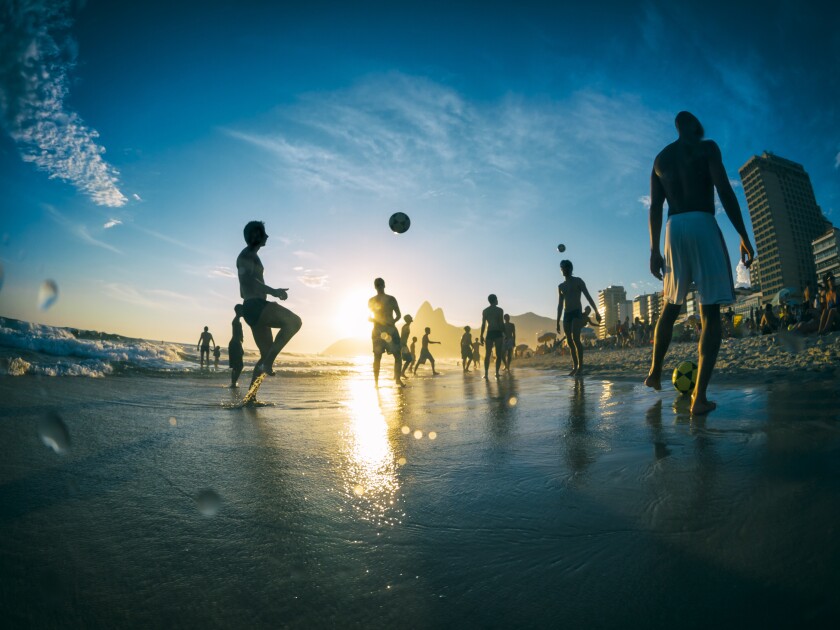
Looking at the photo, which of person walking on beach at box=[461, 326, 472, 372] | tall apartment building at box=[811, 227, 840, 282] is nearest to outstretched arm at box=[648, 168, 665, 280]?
person walking on beach at box=[461, 326, 472, 372]

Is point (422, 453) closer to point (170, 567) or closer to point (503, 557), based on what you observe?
point (503, 557)

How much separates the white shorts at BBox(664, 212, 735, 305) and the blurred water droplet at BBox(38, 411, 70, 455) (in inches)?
158

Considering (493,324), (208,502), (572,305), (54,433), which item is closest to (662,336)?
(208,502)

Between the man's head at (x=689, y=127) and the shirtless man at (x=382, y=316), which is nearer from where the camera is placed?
the man's head at (x=689, y=127)

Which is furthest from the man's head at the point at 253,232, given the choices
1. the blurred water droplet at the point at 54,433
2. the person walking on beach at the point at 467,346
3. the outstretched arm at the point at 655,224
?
the person walking on beach at the point at 467,346

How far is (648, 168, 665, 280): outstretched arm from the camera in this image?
3.38 m

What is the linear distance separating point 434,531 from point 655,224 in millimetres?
3460

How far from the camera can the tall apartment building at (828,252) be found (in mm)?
79312

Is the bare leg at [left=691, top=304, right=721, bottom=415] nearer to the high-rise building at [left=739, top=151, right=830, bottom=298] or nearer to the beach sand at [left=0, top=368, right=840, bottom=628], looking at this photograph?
the beach sand at [left=0, top=368, right=840, bottom=628]

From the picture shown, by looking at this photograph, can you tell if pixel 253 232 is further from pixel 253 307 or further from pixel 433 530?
pixel 433 530

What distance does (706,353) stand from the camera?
9.21 ft

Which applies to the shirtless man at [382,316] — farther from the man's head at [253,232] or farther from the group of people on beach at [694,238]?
the group of people on beach at [694,238]

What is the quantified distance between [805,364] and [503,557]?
243 inches

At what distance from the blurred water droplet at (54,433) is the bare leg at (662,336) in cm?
408
